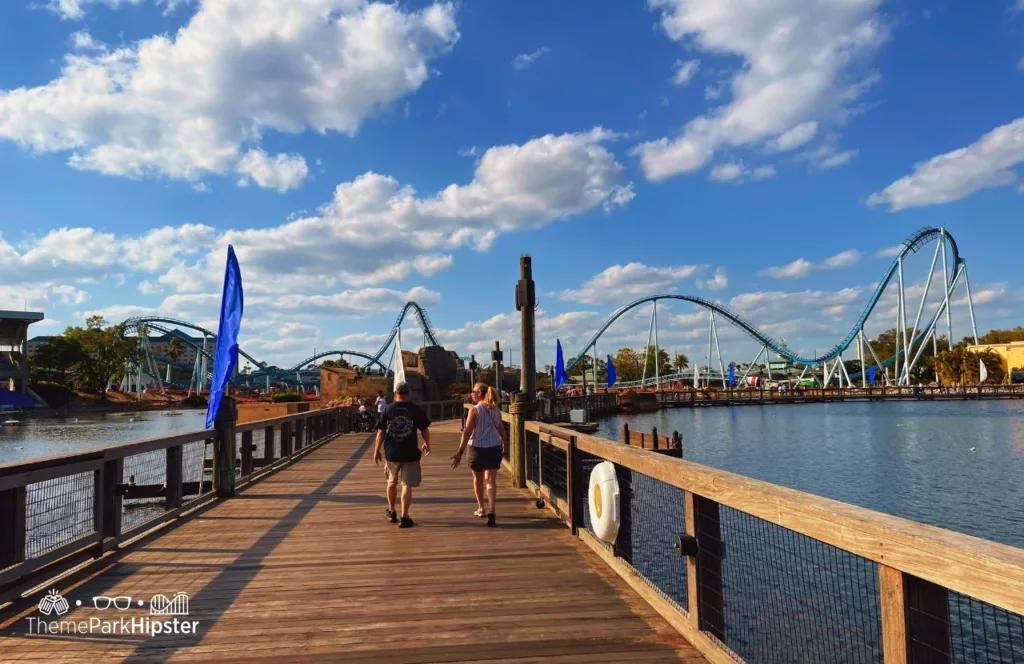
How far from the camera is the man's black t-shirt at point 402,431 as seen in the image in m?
6.91

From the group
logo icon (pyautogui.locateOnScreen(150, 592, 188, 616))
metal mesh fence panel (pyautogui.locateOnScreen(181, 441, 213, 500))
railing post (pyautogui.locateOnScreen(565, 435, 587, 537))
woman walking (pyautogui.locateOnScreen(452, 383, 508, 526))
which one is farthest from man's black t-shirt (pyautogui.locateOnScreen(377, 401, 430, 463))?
metal mesh fence panel (pyautogui.locateOnScreen(181, 441, 213, 500))

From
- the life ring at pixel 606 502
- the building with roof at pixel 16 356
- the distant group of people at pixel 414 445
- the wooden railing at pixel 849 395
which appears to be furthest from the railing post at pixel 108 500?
the building with roof at pixel 16 356

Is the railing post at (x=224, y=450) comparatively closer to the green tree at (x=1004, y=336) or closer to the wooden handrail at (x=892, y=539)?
the wooden handrail at (x=892, y=539)

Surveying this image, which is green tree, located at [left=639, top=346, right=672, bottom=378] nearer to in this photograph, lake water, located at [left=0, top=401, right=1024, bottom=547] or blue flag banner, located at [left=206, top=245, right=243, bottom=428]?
lake water, located at [left=0, top=401, right=1024, bottom=547]

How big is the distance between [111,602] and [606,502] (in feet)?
10.8

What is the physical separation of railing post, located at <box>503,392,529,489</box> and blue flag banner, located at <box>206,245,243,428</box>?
12.0 ft

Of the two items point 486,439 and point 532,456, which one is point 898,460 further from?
point 486,439

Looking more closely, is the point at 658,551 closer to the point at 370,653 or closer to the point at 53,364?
the point at 370,653

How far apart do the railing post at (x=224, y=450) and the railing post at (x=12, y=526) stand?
14.7 ft

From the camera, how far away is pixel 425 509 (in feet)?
26.9

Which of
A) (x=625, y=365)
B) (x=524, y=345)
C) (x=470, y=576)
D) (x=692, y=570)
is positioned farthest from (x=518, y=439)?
(x=625, y=365)

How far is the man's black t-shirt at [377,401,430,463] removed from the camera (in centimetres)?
691

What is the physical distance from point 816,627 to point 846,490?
1154 centimetres

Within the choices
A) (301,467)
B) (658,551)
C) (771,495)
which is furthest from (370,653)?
(301,467)
